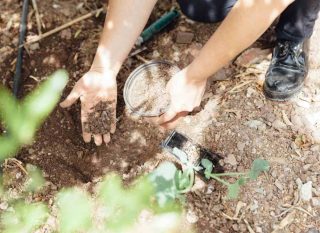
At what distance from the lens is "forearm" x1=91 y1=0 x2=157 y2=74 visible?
2045 mm

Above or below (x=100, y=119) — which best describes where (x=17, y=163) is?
below

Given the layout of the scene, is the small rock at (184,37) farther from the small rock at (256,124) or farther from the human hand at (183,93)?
the small rock at (256,124)

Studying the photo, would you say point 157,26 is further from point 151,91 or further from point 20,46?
point 20,46

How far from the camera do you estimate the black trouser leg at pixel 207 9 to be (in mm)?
2328

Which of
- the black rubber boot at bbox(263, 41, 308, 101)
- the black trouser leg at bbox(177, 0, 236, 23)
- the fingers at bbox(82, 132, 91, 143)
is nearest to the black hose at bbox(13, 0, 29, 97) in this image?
the fingers at bbox(82, 132, 91, 143)

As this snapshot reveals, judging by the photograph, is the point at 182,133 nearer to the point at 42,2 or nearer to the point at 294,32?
the point at 294,32

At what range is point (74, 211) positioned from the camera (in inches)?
84.4

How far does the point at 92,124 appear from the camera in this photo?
2.21 m

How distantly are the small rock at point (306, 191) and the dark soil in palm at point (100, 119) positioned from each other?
3.15 ft

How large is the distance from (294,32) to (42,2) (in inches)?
61.0

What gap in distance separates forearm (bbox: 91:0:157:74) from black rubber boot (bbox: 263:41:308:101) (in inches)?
29.2

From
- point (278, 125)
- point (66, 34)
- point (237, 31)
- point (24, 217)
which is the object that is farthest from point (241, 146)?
point (66, 34)

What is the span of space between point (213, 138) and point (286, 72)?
52 cm

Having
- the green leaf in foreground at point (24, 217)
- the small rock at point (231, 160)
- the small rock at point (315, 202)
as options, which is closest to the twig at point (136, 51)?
the small rock at point (231, 160)
